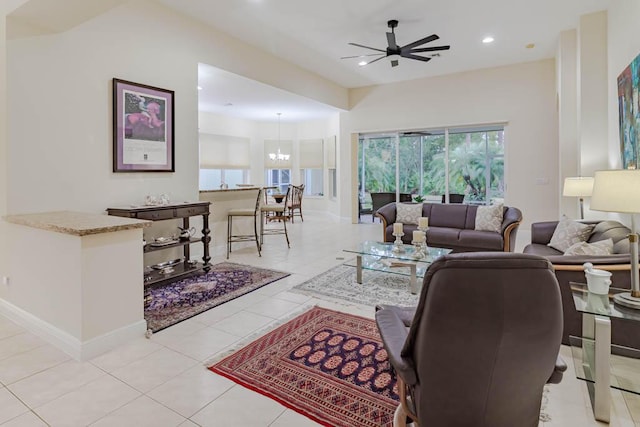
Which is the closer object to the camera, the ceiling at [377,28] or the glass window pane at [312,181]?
the ceiling at [377,28]

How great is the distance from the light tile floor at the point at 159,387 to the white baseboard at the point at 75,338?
0.05 meters

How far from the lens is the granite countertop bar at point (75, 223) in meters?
2.44

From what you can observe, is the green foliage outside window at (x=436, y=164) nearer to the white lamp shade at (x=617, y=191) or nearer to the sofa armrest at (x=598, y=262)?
the sofa armrest at (x=598, y=262)

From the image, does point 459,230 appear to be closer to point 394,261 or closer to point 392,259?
point 394,261

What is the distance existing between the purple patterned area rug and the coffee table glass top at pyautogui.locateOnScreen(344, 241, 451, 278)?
3.52 feet

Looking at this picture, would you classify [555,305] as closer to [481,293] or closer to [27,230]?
[481,293]

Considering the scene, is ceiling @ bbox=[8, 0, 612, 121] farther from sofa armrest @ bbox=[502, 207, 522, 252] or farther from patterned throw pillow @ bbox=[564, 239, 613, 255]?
patterned throw pillow @ bbox=[564, 239, 613, 255]

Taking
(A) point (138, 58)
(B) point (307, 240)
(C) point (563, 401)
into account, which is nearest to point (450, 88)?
(B) point (307, 240)

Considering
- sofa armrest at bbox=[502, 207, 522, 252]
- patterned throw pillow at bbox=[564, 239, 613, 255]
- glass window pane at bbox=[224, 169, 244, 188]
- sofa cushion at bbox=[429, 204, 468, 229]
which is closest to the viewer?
patterned throw pillow at bbox=[564, 239, 613, 255]

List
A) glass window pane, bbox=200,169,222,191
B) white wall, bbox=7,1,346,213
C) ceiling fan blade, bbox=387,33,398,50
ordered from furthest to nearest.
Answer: glass window pane, bbox=200,169,222,191, ceiling fan blade, bbox=387,33,398,50, white wall, bbox=7,1,346,213

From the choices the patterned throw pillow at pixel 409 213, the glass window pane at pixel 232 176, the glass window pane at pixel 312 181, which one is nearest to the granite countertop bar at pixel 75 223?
the patterned throw pillow at pixel 409 213

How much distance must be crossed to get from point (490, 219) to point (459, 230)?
45 cm

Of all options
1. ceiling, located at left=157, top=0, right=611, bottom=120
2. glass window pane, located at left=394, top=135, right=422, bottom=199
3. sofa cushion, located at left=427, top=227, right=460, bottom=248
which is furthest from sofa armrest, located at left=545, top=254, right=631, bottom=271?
glass window pane, located at left=394, top=135, right=422, bottom=199

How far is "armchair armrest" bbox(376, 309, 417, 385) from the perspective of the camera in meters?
1.35
